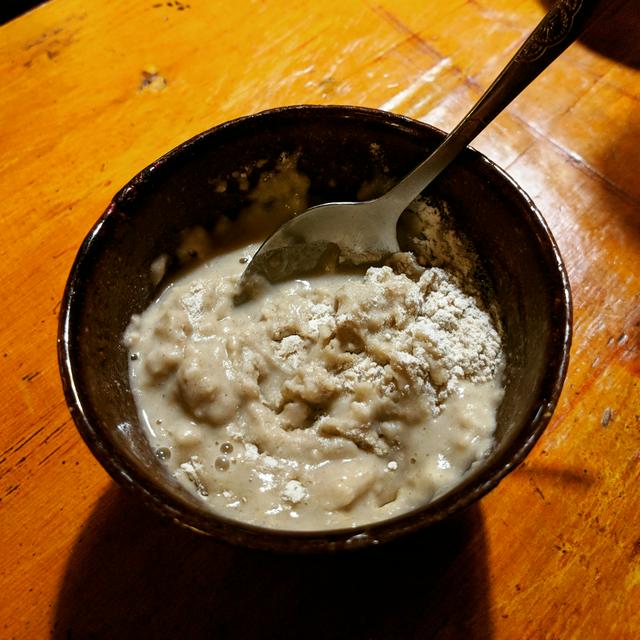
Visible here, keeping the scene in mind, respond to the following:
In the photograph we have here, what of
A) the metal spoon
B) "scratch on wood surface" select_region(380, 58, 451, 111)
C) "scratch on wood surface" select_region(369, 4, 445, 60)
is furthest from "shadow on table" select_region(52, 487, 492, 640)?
"scratch on wood surface" select_region(369, 4, 445, 60)

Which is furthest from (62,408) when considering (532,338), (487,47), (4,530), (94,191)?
(487,47)

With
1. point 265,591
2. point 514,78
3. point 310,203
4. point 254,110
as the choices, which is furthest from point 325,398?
point 254,110

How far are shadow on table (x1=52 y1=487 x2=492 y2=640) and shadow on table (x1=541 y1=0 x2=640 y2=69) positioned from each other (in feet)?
4.22

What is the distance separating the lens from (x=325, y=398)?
98 centimetres

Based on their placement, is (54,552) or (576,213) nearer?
(54,552)

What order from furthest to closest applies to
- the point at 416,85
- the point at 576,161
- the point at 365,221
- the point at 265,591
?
the point at 416,85 < the point at 576,161 < the point at 365,221 < the point at 265,591

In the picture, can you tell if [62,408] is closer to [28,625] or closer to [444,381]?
[28,625]

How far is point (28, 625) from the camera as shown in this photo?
93 cm

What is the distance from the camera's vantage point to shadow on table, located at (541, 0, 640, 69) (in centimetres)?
160

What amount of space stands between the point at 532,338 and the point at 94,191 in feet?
3.20

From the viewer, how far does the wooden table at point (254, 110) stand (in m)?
0.94

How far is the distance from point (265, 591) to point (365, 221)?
0.64 m

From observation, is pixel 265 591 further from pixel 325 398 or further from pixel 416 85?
pixel 416 85

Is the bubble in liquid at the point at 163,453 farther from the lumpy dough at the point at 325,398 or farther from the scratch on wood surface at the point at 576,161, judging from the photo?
the scratch on wood surface at the point at 576,161
